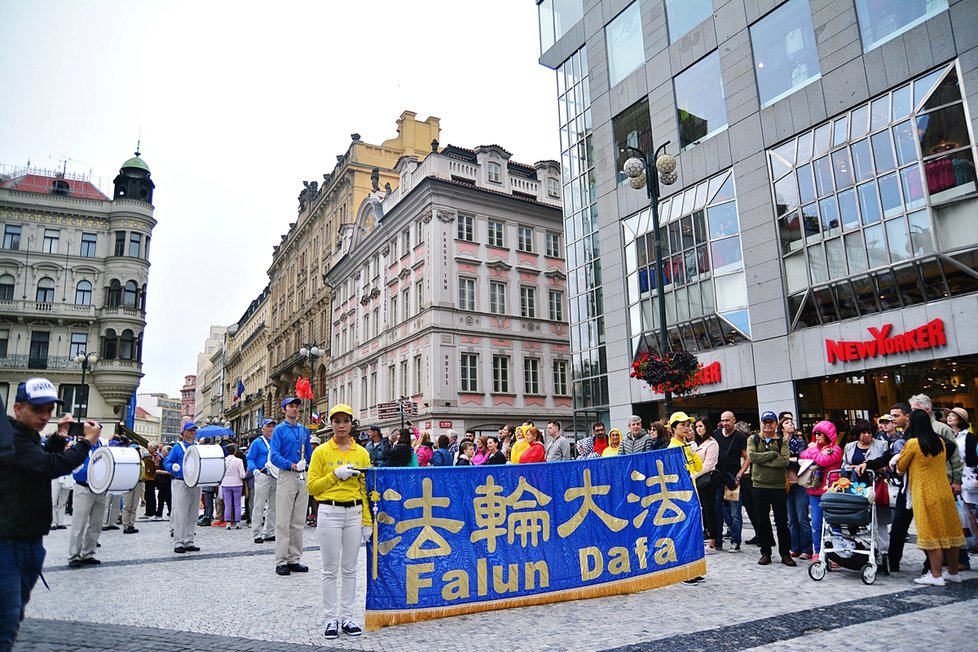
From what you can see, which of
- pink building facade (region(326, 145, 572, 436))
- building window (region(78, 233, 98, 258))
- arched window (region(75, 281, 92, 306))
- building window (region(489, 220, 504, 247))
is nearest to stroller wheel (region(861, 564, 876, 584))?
pink building facade (region(326, 145, 572, 436))

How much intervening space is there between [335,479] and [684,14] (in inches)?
957

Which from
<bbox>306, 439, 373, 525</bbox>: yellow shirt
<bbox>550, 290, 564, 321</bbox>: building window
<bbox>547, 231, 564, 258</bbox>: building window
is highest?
<bbox>547, 231, 564, 258</bbox>: building window

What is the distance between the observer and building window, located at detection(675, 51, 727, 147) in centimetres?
2322

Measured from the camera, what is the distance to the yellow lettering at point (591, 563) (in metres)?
6.89

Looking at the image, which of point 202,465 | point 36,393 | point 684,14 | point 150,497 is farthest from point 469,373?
point 36,393

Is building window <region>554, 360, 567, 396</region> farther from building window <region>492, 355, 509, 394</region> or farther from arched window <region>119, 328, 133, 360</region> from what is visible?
arched window <region>119, 328, 133, 360</region>

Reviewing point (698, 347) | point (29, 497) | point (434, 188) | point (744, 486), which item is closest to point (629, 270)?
point (698, 347)

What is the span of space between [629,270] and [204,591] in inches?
853

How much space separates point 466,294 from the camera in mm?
35438

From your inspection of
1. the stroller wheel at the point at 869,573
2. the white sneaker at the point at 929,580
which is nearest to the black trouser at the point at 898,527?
the white sneaker at the point at 929,580

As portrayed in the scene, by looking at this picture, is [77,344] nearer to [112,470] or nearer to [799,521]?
[112,470]

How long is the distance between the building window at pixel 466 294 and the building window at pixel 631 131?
35.7 feet

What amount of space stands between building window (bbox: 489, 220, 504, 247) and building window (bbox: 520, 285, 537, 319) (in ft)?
9.15

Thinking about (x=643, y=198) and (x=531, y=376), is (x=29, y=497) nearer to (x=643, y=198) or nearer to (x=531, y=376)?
(x=643, y=198)
